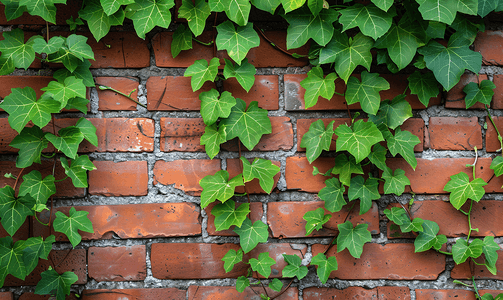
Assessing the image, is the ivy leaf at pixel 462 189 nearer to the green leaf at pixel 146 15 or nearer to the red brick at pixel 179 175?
the red brick at pixel 179 175

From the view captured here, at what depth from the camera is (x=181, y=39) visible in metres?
0.80

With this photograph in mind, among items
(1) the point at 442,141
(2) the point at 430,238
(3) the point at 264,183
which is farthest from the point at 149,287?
(1) the point at 442,141

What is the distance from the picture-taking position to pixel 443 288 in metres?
0.83

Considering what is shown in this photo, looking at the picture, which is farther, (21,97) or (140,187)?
(140,187)

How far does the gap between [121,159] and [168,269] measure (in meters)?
0.33

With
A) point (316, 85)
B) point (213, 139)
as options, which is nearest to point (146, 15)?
point (213, 139)

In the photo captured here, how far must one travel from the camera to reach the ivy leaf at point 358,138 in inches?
28.9

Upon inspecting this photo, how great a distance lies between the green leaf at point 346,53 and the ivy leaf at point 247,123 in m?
0.21

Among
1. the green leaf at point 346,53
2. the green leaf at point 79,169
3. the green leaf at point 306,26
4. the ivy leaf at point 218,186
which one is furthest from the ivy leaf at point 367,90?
the green leaf at point 79,169

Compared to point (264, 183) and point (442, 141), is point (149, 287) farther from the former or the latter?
point (442, 141)

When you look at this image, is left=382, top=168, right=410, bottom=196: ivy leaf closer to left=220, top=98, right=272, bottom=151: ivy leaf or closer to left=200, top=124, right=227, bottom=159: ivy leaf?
left=220, top=98, right=272, bottom=151: ivy leaf

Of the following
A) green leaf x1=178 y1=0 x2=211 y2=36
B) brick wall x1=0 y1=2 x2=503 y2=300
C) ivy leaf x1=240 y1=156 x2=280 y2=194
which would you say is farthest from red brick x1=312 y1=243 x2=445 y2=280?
green leaf x1=178 y1=0 x2=211 y2=36

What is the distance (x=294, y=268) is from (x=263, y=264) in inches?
3.5

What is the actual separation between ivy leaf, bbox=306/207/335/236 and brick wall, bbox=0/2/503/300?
3 centimetres
